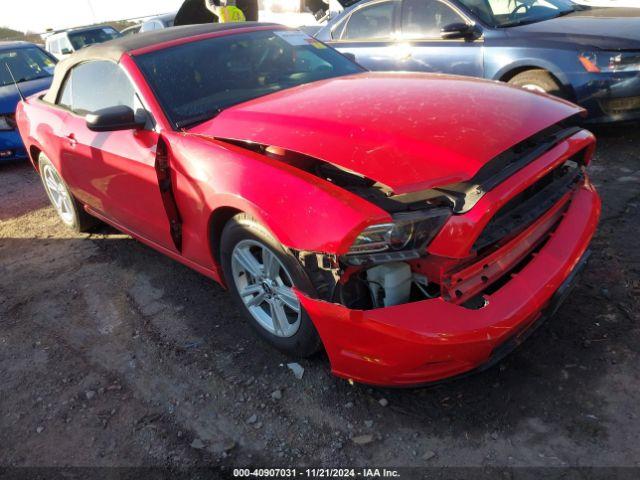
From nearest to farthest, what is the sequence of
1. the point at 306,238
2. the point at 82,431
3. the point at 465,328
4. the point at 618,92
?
the point at 465,328
the point at 306,238
the point at 82,431
the point at 618,92

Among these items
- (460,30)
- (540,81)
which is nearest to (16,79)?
(460,30)

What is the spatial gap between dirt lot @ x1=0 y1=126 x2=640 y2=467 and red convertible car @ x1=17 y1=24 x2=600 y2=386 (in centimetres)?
25

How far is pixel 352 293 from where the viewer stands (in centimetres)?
224

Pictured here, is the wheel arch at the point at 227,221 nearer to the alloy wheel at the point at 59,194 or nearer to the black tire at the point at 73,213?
the black tire at the point at 73,213

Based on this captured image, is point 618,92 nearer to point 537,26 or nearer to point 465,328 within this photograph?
point 537,26

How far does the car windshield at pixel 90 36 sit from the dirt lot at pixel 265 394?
12.8 m

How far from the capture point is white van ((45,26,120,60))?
13.9 metres

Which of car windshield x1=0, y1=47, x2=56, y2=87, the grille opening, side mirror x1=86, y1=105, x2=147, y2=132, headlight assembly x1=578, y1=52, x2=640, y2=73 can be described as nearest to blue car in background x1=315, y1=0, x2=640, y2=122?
headlight assembly x1=578, y1=52, x2=640, y2=73

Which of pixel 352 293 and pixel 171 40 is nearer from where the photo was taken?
A: pixel 352 293

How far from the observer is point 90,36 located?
14633 millimetres

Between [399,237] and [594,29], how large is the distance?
404 cm

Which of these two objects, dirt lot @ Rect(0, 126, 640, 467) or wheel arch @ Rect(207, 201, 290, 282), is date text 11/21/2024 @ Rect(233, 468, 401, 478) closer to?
dirt lot @ Rect(0, 126, 640, 467)

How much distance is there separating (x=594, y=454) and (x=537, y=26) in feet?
14.6

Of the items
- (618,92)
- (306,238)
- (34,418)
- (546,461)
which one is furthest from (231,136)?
A: (618,92)
